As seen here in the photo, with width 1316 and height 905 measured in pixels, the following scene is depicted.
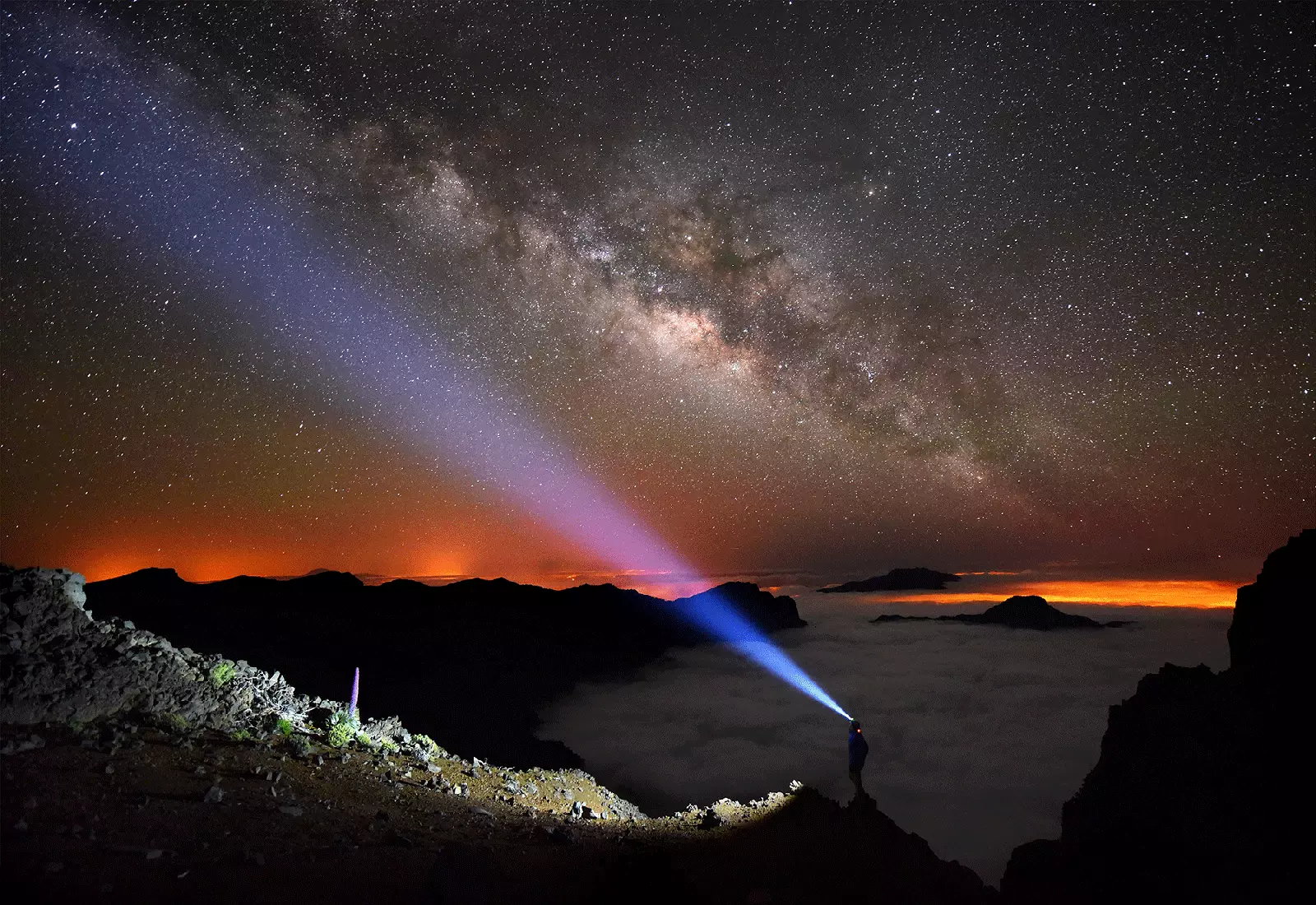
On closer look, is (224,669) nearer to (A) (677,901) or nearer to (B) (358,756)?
(B) (358,756)

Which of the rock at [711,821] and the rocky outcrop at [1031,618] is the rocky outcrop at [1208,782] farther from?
the rocky outcrop at [1031,618]

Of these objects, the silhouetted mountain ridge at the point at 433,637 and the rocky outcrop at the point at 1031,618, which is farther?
the rocky outcrop at the point at 1031,618

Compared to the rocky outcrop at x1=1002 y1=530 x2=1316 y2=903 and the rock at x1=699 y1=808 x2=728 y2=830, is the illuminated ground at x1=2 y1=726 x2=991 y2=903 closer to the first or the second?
the rock at x1=699 y1=808 x2=728 y2=830

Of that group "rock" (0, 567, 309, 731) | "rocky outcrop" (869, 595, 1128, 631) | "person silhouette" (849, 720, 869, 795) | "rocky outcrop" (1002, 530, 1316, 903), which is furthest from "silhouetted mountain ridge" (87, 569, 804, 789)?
"rocky outcrop" (869, 595, 1128, 631)

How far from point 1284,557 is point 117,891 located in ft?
62.8

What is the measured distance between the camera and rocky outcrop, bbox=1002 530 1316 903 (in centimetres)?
1060

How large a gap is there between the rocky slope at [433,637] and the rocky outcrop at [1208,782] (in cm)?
3213

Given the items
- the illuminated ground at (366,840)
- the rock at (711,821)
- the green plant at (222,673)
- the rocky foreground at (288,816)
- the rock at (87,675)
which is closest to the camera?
the illuminated ground at (366,840)

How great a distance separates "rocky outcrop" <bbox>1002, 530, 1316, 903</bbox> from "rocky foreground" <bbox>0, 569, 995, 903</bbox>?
257 centimetres

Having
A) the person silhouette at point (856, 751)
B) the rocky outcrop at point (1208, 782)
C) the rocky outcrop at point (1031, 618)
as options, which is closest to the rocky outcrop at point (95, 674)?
the person silhouette at point (856, 751)

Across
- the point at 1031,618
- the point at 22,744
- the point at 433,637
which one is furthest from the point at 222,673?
the point at 1031,618

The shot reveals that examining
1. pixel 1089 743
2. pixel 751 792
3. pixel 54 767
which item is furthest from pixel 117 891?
pixel 1089 743

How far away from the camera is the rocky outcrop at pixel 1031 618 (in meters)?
147

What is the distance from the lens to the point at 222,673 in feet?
40.8
